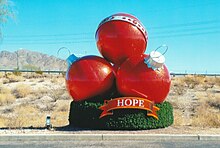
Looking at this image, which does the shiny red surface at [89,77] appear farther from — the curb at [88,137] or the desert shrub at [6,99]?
the desert shrub at [6,99]

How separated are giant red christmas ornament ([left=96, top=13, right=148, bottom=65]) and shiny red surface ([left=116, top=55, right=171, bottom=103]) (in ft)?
2.15

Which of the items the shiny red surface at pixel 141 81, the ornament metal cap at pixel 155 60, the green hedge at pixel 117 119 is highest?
the ornament metal cap at pixel 155 60

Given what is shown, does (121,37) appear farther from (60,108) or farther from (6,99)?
(6,99)

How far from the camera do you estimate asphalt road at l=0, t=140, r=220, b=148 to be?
30.3 ft

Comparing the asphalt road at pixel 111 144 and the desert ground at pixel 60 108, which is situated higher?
the desert ground at pixel 60 108

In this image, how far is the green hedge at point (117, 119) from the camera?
1097 cm

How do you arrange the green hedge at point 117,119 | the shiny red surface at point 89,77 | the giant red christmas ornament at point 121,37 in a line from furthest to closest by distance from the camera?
the giant red christmas ornament at point 121,37
the shiny red surface at point 89,77
the green hedge at point 117,119

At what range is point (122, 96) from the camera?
1142 centimetres

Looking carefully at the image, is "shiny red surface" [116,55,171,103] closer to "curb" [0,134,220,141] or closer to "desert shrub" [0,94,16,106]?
"curb" [0,134,220,141]

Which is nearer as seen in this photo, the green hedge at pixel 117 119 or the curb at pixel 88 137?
the curb at pixel 88 137

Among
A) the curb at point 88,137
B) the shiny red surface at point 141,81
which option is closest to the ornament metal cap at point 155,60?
the shiny red surface at point 141,81

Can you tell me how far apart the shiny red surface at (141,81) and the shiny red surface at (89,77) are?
0.42 metres

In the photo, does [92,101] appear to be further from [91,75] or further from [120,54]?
[120,54]

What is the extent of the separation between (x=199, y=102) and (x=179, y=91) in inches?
191
